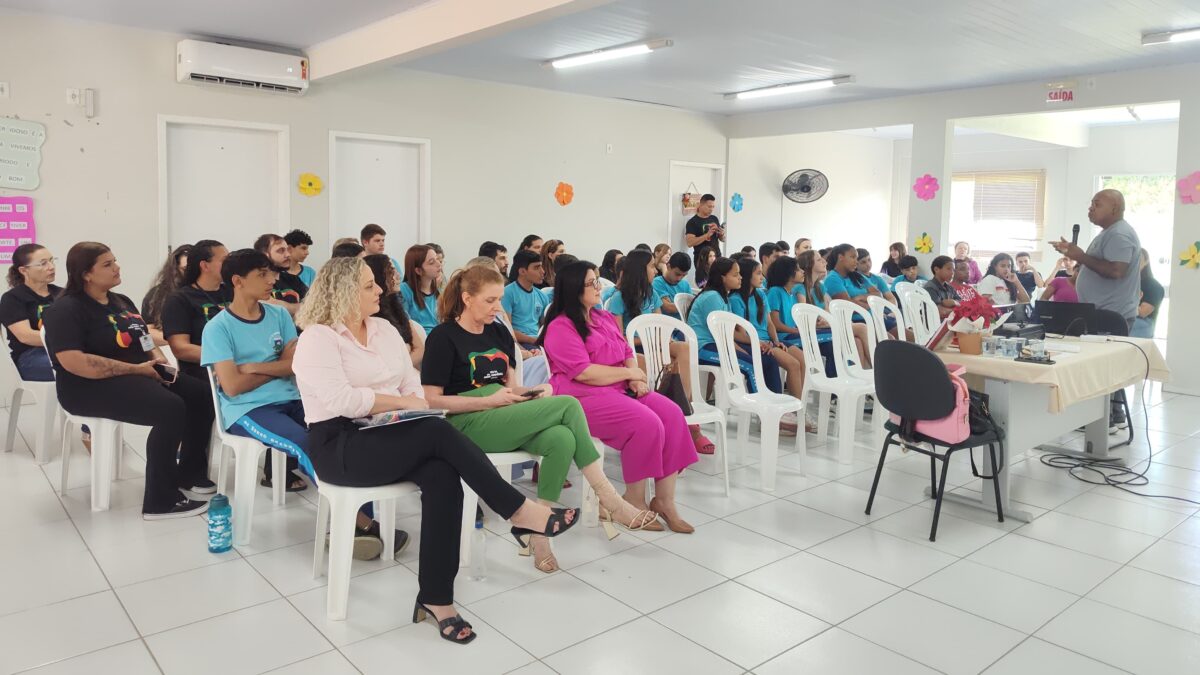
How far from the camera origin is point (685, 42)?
6113mm

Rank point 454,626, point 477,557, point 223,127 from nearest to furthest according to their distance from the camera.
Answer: point 454,626, point 477,557, point 223,127

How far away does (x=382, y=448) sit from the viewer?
2482mm

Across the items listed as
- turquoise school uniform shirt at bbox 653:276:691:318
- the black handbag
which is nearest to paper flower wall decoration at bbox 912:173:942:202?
turquoise school uniform shirt at bbox 653:276:691:318

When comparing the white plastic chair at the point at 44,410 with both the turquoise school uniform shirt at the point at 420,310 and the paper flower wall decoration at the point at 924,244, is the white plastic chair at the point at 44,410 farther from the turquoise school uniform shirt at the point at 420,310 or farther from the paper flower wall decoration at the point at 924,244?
the paper flower wall decoration at the point at 924,244

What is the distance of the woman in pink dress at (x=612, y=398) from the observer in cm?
324

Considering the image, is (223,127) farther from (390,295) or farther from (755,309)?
(755,309)

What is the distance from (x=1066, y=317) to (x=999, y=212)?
26.0 ft

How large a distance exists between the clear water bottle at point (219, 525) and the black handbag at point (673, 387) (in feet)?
5.95

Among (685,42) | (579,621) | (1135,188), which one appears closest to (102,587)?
(579,621)

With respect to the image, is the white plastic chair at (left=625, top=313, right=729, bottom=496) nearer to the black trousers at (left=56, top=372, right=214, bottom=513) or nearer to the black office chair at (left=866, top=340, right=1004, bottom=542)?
the black office chair at (left=866, top=340, right=1004, bottom=542)

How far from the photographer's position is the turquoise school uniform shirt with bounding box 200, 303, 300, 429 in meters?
3.04

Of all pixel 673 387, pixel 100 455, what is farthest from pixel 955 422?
pixel 100 455

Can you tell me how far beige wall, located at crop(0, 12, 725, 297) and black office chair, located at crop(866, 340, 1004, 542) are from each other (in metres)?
4.86

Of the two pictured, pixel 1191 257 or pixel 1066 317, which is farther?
pixel 1191 257
